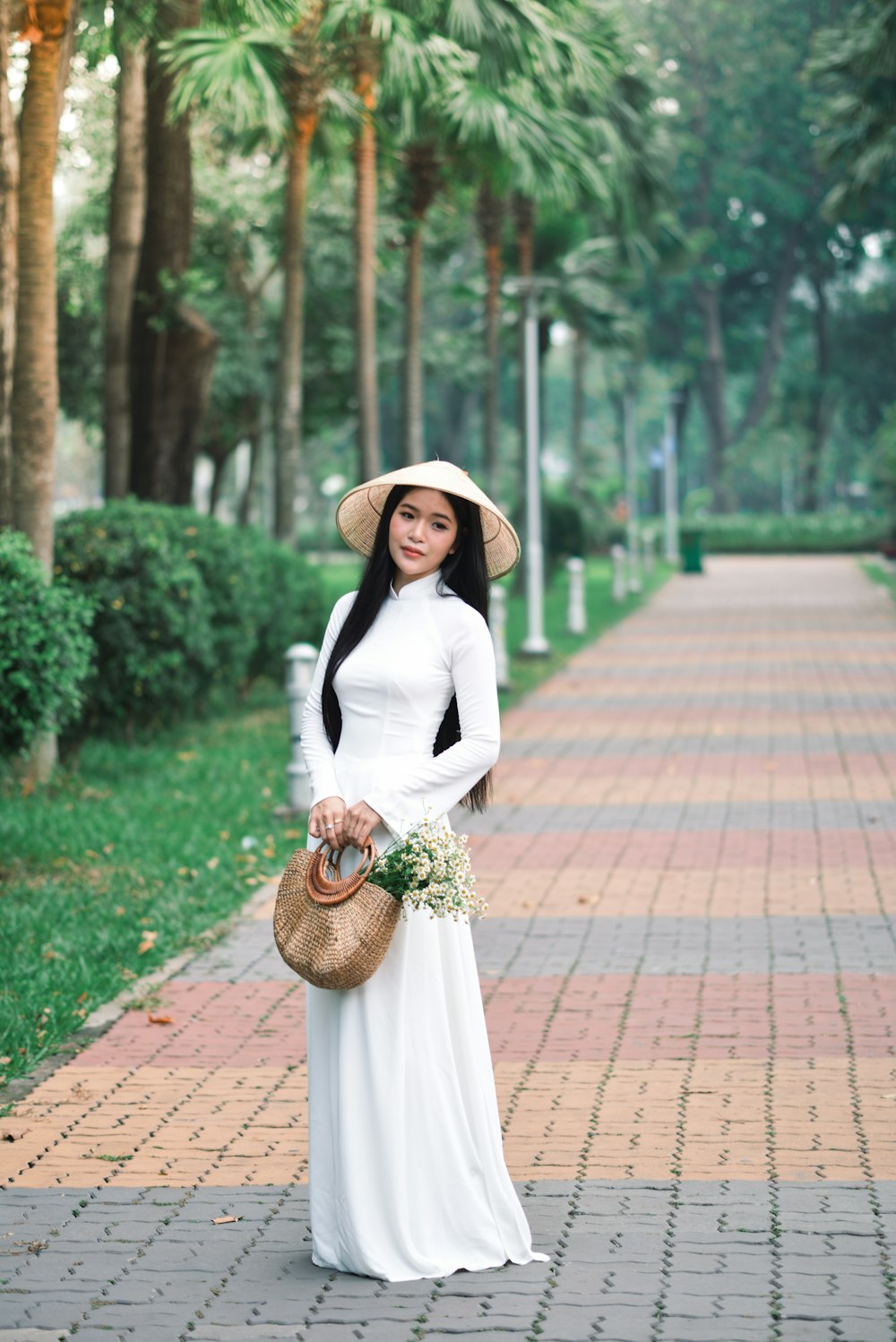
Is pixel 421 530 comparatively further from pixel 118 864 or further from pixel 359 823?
pixel 118 864

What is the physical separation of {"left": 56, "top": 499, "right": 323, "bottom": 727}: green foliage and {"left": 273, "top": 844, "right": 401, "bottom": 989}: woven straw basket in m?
8.48

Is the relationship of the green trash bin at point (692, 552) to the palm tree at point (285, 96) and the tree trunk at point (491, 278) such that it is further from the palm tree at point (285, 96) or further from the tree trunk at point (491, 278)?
the palm tree at point (285, 96)

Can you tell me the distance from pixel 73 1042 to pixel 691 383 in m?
73.0

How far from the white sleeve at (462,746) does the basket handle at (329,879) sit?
0.13 meters

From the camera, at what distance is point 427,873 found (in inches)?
163

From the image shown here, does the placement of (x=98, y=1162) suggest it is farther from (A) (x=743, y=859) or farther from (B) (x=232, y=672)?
(B) (x=232, y=672)

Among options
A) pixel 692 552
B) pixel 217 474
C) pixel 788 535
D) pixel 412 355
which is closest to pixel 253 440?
pixel 217 474

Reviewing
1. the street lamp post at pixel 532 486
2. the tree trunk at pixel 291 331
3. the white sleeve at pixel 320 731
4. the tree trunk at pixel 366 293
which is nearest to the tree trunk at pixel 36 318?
the white sleeve at pixel 320 731

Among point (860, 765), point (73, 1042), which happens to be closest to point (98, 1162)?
point (73, 1042)

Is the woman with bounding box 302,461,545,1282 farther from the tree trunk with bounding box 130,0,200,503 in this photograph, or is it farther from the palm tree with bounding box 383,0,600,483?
the tree trunk with bounding box 130,0,200,503

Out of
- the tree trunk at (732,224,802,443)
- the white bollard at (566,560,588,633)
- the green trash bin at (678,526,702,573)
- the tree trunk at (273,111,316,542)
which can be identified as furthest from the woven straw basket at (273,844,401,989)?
the tree trunk at (732,224,802,443)

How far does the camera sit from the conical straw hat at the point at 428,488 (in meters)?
4.37

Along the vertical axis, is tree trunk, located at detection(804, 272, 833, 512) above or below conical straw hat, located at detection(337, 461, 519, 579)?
above

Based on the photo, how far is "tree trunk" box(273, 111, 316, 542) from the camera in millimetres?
19312
